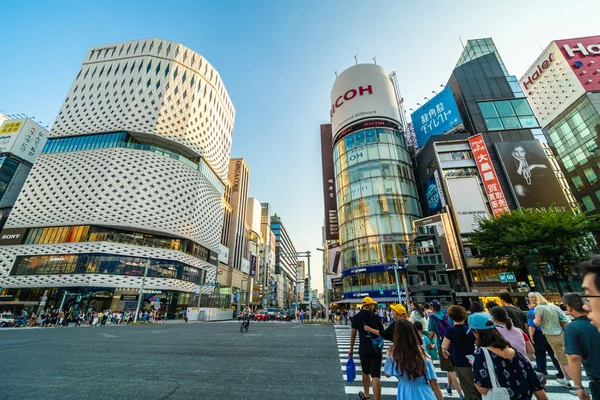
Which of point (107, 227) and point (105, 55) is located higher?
point (105, 55)

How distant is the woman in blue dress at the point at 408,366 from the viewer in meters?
2.83

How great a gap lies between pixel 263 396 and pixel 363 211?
120ft

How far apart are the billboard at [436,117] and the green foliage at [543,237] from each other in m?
21.1

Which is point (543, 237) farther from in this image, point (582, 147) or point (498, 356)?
point (582, 147)

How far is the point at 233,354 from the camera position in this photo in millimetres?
9094

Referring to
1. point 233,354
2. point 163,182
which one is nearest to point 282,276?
point 163,182

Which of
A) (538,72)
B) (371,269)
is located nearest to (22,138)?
→ (371,269)

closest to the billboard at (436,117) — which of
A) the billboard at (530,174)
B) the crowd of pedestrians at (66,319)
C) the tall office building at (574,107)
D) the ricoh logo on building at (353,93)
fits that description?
the billboard at (530,174)

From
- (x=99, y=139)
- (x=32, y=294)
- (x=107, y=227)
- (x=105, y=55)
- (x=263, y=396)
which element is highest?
(x=105, y=55)

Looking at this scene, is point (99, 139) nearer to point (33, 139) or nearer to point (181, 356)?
point (33, 139)

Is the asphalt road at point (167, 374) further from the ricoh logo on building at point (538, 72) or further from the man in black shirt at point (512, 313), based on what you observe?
the ricoh logo on building at point (538, 72)

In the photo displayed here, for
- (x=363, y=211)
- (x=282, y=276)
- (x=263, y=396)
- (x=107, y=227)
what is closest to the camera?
(x=263, y=396)

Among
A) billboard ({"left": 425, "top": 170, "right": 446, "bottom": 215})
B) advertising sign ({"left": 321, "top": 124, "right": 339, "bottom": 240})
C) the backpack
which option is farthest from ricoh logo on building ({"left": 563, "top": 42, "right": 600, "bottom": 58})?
the backpack

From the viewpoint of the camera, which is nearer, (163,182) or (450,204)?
(450,204)
